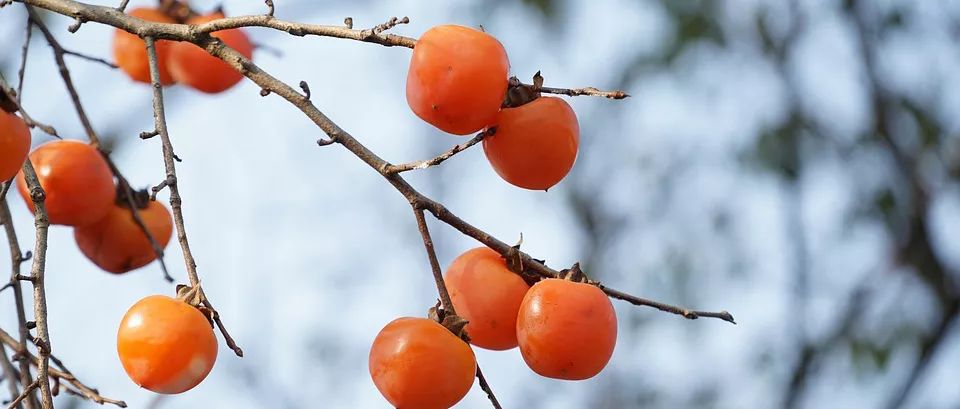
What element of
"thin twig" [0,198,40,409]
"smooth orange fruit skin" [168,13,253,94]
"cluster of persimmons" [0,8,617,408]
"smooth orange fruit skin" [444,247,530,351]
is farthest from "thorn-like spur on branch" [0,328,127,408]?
"smooth orange fruit skin" [168,13,253,94]

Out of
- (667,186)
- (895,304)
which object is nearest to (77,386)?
(895,304)

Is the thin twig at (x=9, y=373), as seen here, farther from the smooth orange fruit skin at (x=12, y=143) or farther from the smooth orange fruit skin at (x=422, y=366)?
the smooth orange fruit skin at (x=422, y=366)

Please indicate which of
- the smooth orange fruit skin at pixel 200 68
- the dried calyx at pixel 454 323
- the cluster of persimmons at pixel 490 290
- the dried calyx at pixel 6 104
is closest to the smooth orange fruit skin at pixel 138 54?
the smooth orange fruit skin at pixel 200 68

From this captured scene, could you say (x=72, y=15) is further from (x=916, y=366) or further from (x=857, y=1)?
(x=857, y=1)

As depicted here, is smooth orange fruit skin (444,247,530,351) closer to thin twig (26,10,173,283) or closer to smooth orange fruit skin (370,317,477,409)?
smooth orange fruit skin (370,317,477,409)

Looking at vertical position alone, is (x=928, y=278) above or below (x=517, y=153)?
below

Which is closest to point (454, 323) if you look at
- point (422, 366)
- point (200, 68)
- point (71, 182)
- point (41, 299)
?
point (422, 366)
